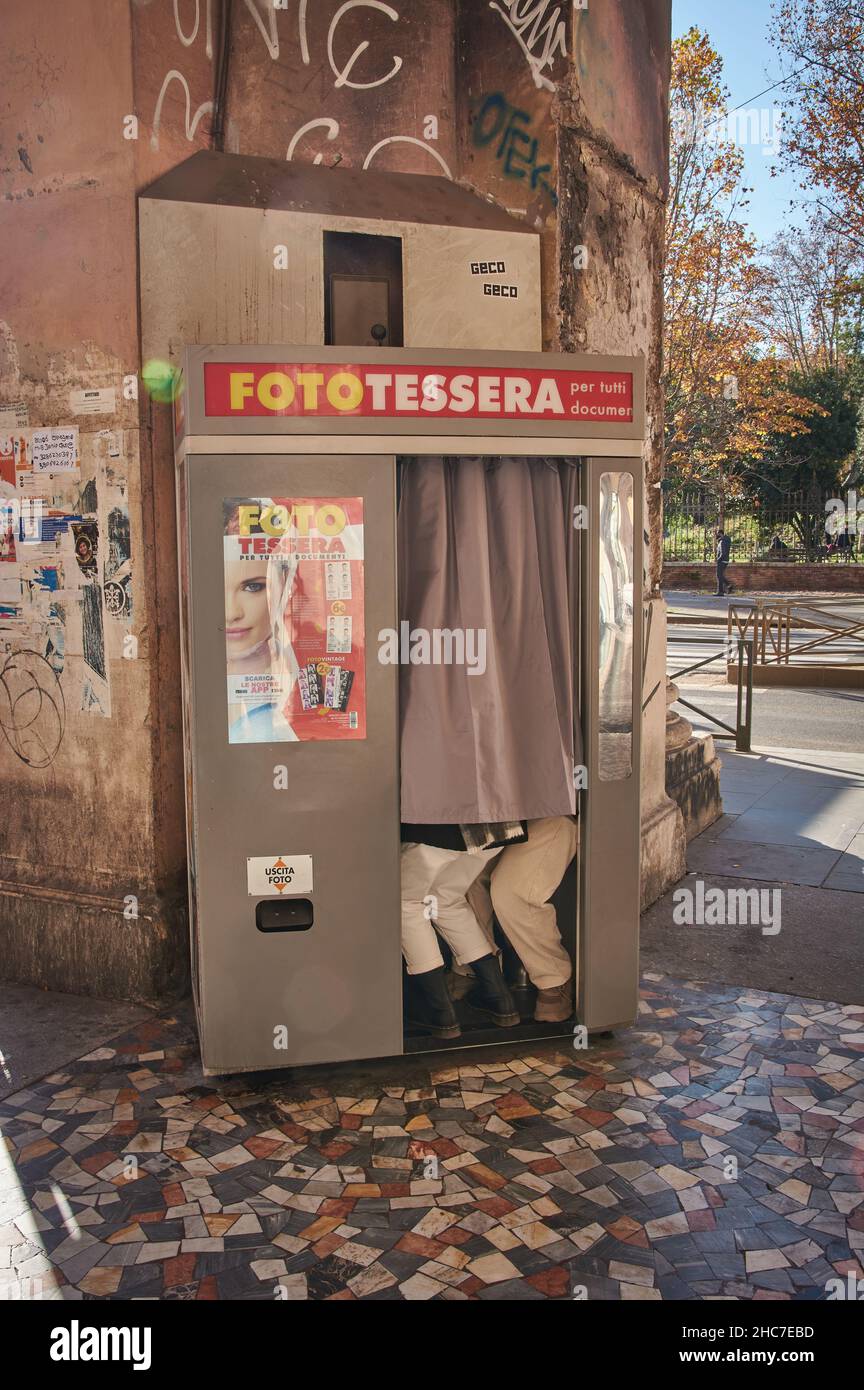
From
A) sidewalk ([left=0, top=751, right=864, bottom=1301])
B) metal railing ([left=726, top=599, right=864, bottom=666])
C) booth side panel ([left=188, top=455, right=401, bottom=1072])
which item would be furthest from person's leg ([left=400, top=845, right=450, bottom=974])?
metal railing ([left=726, top=599, right=864, bottom=666])

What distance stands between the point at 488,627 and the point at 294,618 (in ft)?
2.23

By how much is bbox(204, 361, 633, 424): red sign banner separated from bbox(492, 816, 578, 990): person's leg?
1.50 metres

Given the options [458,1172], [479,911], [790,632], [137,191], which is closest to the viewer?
[458,1172]

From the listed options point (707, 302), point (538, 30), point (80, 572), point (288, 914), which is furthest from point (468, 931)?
point (707, 302)

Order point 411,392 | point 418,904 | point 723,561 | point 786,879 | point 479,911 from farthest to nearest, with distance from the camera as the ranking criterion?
1. point 723,561
2. point 786,879
3. point 479,911
4. point 418,904
5. point 411,392

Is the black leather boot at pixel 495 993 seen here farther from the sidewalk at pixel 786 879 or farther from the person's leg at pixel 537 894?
the sidewalk at pixel 786 879

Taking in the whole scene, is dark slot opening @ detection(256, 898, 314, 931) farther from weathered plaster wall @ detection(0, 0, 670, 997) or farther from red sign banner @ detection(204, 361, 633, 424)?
red sign banner @ detection(204, 361, 633, 424)

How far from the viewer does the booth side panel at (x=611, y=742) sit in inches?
155

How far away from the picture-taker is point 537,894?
13.5 feet

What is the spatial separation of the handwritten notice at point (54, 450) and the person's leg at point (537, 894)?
240 cm

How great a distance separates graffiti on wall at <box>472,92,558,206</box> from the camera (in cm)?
479

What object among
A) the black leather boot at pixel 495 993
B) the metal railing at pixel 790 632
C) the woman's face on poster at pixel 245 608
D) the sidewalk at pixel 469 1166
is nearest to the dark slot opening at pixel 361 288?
the woman's face on poster at pixel 245 608

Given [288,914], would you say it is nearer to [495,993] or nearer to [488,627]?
[495,993]

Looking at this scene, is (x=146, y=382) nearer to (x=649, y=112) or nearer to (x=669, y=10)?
(x=649, y=112)
